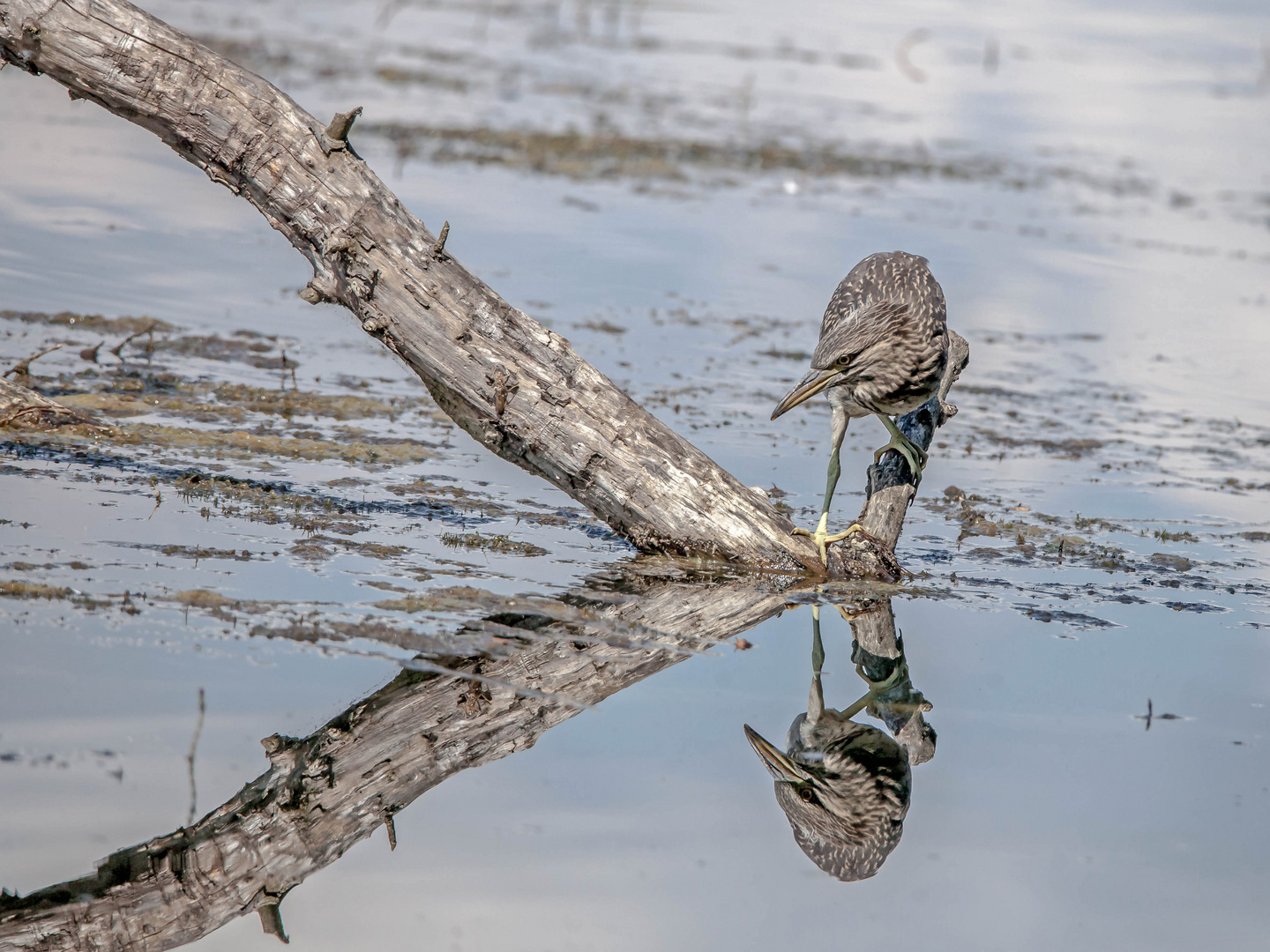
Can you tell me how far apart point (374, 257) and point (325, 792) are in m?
2.01

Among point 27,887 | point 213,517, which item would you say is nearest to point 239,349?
point 213,517

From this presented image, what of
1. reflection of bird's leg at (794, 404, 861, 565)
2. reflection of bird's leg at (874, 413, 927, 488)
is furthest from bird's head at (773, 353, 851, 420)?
reflection of bird's leg at (874, 413, 927, 488)

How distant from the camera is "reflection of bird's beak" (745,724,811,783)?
13.2 ft

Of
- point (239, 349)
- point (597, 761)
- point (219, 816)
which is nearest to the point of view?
point (219, 816)

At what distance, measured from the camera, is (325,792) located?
142 inches

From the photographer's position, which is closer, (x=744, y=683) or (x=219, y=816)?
(x=219, y=816)

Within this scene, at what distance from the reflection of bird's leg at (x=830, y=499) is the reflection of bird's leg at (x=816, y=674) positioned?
0.28m

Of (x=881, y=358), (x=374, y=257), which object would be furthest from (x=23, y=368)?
(x=881, y=358)

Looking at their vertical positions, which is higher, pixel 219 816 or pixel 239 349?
pixel 239 349

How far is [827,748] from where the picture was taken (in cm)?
425

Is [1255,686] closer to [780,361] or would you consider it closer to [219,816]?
[219,816]

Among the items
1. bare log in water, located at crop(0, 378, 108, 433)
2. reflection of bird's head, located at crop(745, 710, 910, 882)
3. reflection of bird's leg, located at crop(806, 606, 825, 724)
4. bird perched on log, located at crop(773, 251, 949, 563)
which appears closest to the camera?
reflection of bird's head, located at crop(745, 710, 910, 882)

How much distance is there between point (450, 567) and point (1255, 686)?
285 cm

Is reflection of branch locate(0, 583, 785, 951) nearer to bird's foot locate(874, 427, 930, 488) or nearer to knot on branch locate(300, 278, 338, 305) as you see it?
bird's foot locate(874, 427, 930, 488)
